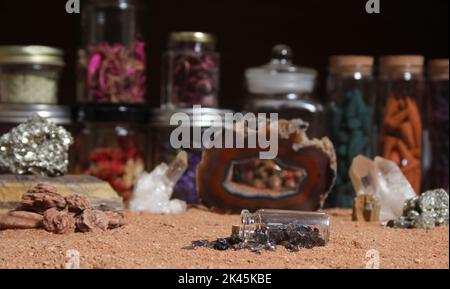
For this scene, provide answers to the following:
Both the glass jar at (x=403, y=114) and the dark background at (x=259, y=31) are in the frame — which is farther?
the dark background at (x=259, y=31)

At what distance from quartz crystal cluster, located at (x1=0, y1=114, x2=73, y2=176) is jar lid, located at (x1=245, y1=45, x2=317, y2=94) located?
40cm

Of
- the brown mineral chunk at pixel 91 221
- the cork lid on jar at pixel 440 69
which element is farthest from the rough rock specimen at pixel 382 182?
the brown mineral chunk at pixel 91 221

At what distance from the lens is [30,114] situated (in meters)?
1.49

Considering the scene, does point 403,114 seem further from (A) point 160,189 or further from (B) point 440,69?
(A) point 160,189

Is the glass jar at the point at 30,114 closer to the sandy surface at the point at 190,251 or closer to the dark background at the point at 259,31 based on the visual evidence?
the dark background at the point at 259,31

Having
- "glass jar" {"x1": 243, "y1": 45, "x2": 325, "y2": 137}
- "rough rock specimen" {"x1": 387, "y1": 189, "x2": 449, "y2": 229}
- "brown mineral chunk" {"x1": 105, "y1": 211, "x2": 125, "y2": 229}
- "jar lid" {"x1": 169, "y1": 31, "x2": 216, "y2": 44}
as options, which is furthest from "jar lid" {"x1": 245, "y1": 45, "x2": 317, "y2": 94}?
"brown mineral chunk" {"x1": 105, "y1": 211, "x2": 125, "y2": 229}

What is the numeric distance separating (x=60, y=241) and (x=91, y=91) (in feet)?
1.73

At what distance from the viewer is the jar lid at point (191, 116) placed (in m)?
1.53

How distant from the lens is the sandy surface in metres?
0.95

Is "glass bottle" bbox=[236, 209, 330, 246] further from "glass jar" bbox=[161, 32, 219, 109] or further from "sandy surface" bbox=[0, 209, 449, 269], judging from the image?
"glass jar" bbox=[161, 32, 219, 109]

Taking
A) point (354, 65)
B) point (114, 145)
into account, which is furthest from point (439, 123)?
point (114, 145)

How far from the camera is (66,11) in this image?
1.70 metres

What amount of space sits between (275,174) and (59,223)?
45 centimetres

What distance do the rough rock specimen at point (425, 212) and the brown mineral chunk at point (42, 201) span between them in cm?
50
